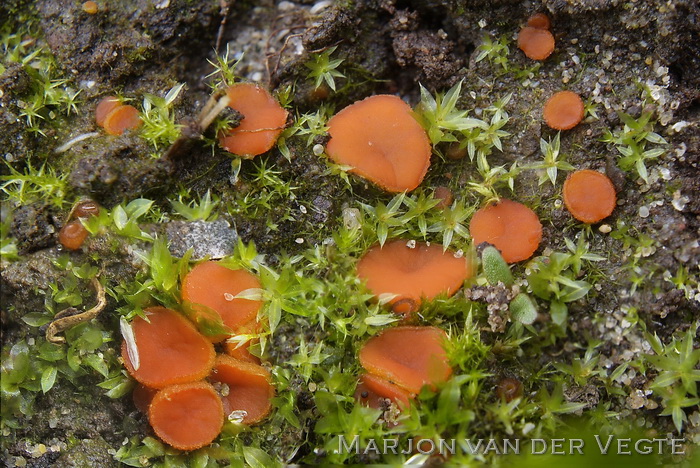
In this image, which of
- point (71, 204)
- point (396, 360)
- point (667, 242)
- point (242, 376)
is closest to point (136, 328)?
point (242, 376)

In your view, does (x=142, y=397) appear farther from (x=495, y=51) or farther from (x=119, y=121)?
(x=495, y=51)

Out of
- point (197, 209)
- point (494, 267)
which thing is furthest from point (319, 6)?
point (494, 267)

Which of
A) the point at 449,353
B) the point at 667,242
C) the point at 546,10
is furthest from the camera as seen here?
the point at 546,10

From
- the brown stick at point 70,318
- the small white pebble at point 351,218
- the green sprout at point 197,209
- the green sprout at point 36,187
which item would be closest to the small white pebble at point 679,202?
the small white pebble at point 351,218

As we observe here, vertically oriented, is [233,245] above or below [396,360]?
above

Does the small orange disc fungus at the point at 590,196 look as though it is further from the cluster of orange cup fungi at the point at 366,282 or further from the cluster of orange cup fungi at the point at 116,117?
the cluster of orange cup fungi at the point at 116,117

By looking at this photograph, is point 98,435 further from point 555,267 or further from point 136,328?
point 555,267
